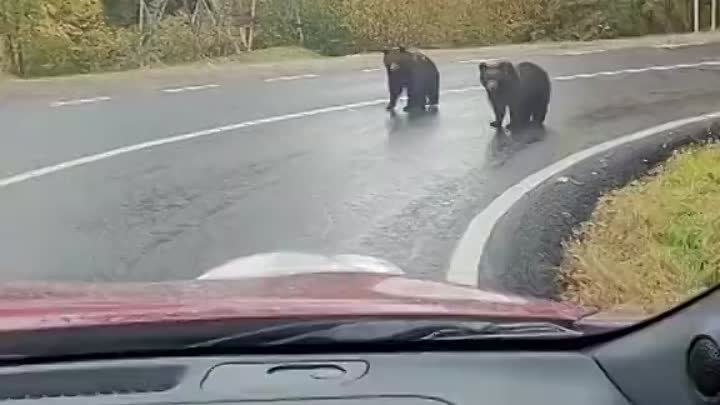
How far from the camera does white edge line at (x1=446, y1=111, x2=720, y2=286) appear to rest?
82.4 inches

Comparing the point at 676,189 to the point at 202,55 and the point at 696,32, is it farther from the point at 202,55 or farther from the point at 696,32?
the point at 202,55

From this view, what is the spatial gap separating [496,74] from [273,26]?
0.41 metres

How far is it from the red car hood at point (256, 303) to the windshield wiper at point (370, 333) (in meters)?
0.03

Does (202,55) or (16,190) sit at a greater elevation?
(202,55)

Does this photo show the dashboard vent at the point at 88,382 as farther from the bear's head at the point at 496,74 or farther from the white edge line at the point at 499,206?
the bear's head at the point at 496,74

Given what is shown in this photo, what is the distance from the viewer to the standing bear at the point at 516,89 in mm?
2332

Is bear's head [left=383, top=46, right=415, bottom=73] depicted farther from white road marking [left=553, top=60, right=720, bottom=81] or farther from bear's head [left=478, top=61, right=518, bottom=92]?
white road marking [left=553, top=60, right=720, bottom=81]

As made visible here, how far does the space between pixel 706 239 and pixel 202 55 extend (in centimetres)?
92

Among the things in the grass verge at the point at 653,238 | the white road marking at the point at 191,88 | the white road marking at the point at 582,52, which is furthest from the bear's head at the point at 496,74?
the white road marking at the point at 191,88

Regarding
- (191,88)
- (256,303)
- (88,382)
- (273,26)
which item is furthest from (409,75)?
(88,382)

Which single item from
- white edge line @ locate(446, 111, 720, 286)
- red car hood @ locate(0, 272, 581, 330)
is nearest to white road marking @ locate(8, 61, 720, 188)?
white edge line @ locate(446, 111, 720, 286)

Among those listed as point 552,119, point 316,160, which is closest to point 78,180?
point 316,160

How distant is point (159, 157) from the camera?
2.20 meters

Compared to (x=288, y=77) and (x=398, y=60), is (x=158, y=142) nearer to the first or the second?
(x=288, y=77)
